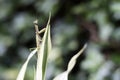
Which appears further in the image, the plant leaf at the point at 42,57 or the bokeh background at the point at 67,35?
the bokeh background at the point at 67,35

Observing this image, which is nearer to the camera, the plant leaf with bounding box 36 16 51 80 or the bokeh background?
the plant leaf with bounding box 36 16 51 80

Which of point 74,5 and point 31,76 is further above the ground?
point 74,5

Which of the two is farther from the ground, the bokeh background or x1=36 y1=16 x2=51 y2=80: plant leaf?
x1=36 y1=16 x2=51 y2=80: plant leaf

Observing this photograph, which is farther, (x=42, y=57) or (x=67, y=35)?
(x=67, y=35)

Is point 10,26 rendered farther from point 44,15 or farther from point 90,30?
point 90,30

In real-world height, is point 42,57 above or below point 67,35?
above

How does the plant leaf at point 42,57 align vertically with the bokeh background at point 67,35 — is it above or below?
above

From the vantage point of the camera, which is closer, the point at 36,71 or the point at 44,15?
the point at 36,71

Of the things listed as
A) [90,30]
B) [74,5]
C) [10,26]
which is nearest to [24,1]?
[10,26]
